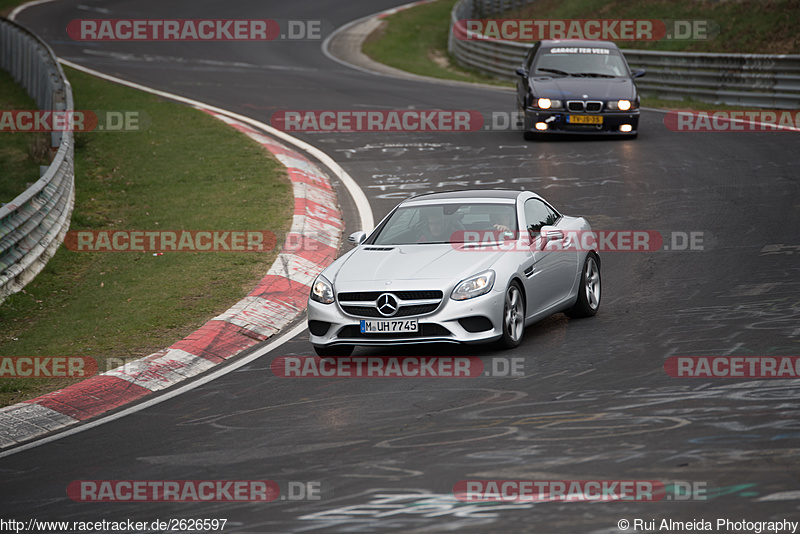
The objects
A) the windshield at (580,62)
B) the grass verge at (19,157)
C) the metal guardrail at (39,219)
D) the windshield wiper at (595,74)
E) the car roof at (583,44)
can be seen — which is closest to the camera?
the metal guardrail at (39,219)

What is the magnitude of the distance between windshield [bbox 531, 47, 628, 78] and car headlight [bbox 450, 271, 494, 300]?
1201 cm

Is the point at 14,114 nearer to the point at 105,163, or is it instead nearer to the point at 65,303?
the point at 105,163

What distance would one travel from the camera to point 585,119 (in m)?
19.3

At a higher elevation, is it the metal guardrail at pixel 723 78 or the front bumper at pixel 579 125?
the metal guardrail at pixel 723 78

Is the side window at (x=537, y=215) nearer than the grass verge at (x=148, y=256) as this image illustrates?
Yes

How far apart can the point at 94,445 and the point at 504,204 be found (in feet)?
15.1
